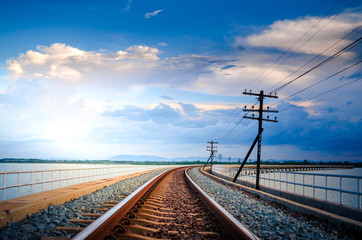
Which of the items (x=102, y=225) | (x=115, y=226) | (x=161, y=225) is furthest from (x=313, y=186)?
(x=102, y=225)

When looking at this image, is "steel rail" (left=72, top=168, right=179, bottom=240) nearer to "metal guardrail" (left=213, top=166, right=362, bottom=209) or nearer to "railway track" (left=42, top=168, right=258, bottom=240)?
"railway track" (left=42, top=168, right=258, bottom=240)

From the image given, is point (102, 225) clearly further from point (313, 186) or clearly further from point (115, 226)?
point (313, 186)

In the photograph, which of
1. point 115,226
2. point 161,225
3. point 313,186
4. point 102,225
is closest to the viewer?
point 102,225

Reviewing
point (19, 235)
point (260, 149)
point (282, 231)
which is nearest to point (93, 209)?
point (19, 235)

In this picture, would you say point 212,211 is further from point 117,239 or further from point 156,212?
point 117,239

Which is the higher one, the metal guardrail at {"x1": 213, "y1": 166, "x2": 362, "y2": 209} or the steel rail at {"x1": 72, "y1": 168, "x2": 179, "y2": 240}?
the steel rail at {"x1": 72, "y1": 168, "x2": 179, "y2": 240}

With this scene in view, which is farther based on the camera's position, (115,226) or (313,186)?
(313,186)

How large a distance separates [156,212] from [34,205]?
3269 mm

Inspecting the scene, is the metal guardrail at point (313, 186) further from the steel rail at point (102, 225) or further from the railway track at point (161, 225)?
the steel rail at point (102, 225)

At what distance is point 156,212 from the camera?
722 cm

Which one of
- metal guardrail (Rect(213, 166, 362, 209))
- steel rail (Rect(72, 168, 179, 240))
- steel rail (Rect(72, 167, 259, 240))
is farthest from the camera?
metal guardrail (Rect(213, 166, 362, 209))

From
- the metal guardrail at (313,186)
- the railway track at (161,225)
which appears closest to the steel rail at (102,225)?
the railway track at (161,225)

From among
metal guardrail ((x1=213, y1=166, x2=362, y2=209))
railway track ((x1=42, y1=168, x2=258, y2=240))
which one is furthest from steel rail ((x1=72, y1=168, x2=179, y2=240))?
metal guardrail ((x1=213, y1=166, x2=362, y2=209))

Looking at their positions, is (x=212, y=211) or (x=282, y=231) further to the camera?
(x=212, y=211)
